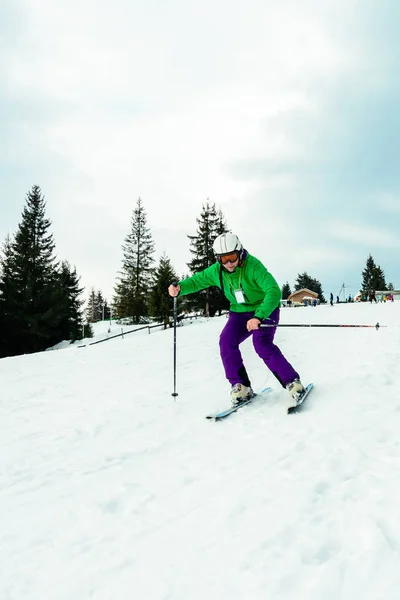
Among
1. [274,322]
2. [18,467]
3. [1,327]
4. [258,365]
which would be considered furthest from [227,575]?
[1,327]

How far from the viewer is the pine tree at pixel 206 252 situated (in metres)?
36.5

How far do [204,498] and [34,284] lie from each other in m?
33.0

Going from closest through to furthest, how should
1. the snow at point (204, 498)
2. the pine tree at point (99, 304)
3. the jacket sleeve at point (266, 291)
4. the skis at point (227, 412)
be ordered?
the snow at point (204, 498) → the skis at point (227, 412) → the jacket sleeve at point (266, 291) → the pine tree at point (99, 304)

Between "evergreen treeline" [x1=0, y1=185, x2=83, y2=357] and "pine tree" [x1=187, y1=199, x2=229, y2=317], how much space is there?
12.6 meters

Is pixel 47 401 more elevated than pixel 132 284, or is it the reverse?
pixel 132 284

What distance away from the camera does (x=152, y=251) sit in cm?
4722

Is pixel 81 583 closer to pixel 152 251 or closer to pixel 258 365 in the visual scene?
pixel 258 365

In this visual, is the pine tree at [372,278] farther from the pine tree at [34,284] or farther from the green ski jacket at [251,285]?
the green ski jacket at [251,285]

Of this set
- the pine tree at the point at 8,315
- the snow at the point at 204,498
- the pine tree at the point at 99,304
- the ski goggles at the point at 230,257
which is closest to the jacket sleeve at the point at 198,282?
A: the ski goggles at the point at 230,257

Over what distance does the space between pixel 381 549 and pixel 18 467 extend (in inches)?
128

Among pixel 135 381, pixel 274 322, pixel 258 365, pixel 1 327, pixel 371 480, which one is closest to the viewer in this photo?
pixel 371 480

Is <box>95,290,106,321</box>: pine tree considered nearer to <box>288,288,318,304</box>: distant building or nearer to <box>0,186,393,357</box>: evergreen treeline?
<box>288,288,318,304</box>: distant building

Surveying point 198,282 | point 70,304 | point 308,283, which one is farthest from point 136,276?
point 308,283

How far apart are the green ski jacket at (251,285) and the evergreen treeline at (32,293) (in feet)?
92.0
